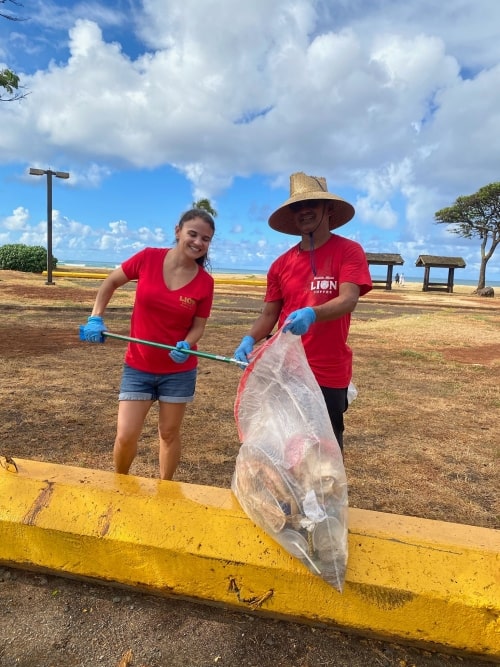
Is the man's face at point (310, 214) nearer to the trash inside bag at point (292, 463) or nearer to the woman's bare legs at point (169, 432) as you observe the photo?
the trash inside bag at point (292, 463)

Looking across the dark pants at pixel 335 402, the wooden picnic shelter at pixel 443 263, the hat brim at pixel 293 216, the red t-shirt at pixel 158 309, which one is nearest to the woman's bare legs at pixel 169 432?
the red t-shirt at pixel 158 309

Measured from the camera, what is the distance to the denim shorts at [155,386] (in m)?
2.58

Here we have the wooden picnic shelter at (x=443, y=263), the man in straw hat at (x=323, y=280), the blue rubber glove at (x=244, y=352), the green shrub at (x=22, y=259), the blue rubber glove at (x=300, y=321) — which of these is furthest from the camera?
the wooden picnic shelter at (x=443, y=263)

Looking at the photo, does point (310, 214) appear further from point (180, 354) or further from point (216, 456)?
point (216, 456)

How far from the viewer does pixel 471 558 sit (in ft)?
5.95

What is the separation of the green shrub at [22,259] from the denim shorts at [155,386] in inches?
1105

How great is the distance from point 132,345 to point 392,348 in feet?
22.6

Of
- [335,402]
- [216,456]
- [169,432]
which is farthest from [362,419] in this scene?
[169,432]

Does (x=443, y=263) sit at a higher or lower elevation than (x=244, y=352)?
higher

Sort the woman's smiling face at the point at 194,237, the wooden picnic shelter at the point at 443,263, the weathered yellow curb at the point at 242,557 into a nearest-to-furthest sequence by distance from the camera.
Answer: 1. the weathered yellow curb at the point at 242,557
2. the woman's smiling face at the point at 194,237
3. the wooden picnic shelter at the point at 443,263

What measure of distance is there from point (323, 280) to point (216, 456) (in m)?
1.82

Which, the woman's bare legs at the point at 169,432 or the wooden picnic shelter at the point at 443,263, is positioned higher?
the wooden picnic shelter at the point at 443,263

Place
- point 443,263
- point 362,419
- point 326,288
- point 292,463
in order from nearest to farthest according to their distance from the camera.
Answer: point 292,463
point 326,288
point 362,419
point 443,263

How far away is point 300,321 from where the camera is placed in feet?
6.81
